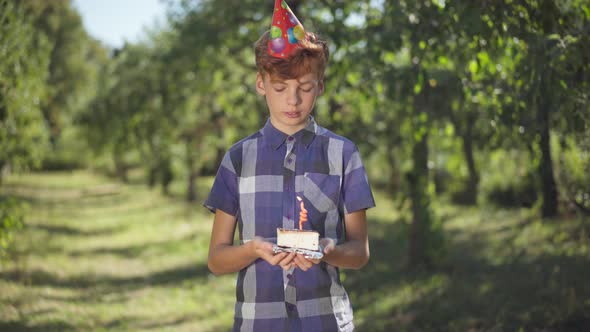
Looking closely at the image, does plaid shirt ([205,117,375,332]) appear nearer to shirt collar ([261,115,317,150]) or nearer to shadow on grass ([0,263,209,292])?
shirt collar ([261,115,317,150])

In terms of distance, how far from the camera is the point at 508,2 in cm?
403

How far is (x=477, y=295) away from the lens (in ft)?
27.6

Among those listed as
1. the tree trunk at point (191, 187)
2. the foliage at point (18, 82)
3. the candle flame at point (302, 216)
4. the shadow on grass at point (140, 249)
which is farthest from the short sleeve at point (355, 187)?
the tree trunk at point (191, 187)

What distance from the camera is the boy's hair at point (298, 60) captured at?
8.51 feet

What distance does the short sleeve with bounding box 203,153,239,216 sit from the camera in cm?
270

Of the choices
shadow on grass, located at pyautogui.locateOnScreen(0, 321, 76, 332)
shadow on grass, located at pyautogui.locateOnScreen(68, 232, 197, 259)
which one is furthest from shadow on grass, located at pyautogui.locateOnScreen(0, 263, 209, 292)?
shadow on grass, located at pyautogui.locateOnScreen(0, 321, 76, 332)

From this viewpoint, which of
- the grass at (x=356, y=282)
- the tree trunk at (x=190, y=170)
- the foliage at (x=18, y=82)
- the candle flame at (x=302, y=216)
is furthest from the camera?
the tree trunk at (x=190, y=170)

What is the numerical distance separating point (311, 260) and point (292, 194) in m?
0.40

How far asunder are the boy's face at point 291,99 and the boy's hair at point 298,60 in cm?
3

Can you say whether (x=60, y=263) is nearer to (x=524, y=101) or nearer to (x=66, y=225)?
(x=66, y=225)

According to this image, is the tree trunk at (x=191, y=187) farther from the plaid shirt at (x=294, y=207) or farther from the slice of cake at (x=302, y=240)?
the slice of cake at (x=302, y=240)

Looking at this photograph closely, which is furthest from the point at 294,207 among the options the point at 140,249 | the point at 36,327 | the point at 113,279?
the point at 140,249

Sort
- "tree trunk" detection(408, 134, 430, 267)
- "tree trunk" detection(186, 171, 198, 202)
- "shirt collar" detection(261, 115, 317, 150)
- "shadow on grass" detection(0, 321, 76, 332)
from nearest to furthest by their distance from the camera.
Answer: "shirt collar" detection(261, 115, 317, 150) → "shadow on grass" detection(0, 321, 76, 332) → "tree trunk" detection(408, 134, 430, 267) → "tree trunk" detection(186, 171, 198, 202)

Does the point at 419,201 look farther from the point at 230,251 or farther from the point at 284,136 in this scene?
the point at 230,251
